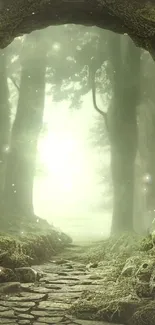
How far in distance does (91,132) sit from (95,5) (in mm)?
20354

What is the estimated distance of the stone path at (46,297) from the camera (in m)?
4.71

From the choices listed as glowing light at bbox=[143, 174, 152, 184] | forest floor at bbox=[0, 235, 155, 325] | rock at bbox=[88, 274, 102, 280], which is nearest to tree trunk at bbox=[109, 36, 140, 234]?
glowing light at bbox=[143, 174, 152, 184]

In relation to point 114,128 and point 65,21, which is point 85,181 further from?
point 65,21

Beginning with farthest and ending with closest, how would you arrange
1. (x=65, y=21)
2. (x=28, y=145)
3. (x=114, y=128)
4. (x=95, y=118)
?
(x=95, y=118) < (x=28, y=145) < (x=114, y=128) < (x=65, y=21)

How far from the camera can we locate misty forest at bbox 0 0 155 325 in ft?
17.5

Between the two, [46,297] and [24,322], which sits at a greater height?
[46,297]

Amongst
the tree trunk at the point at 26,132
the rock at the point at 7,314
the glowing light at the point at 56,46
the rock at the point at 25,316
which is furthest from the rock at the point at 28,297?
the glowing light at the point at 56,46

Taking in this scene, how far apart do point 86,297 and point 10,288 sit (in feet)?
5.28

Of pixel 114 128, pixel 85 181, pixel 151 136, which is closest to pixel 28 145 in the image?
pixel 114 128

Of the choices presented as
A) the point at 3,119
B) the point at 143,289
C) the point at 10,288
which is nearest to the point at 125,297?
the point at 143,289

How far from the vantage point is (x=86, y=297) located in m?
5.57

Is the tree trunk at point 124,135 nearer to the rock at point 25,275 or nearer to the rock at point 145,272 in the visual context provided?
the rock at point 25,275

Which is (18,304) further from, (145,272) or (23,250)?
(23,250)

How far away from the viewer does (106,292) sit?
5.74 meters
